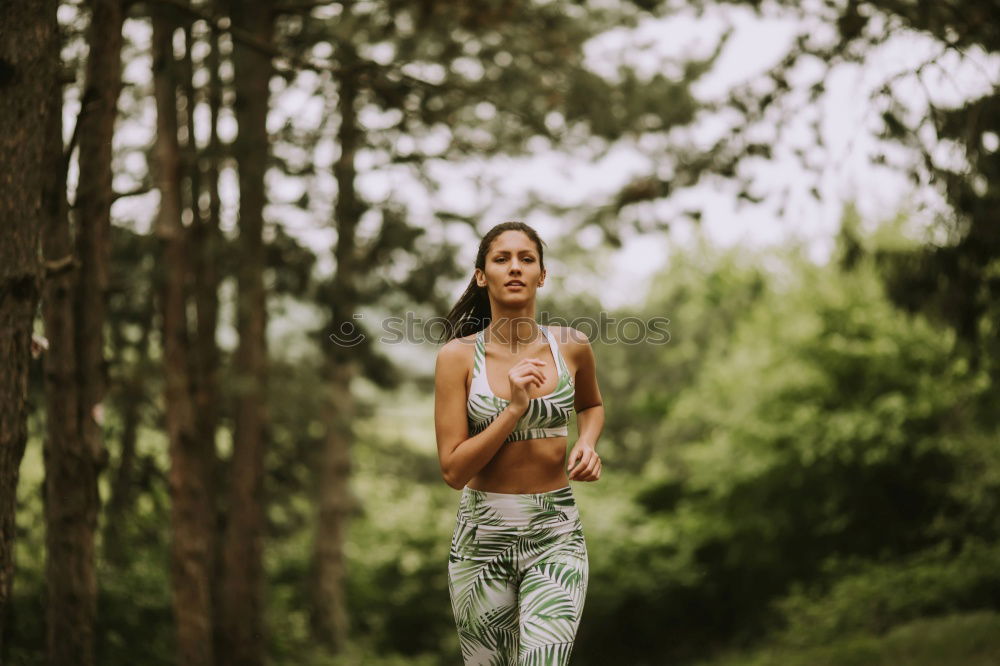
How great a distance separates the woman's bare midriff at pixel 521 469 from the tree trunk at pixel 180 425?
6.01m

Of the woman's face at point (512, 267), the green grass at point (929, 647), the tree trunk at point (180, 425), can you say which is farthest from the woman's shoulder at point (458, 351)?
the green grass at point (929, 647)

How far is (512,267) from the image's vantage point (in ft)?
13.1

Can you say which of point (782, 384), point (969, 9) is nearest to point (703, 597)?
point (782, 384)

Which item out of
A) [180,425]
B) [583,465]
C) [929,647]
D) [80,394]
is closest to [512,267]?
[583,465]

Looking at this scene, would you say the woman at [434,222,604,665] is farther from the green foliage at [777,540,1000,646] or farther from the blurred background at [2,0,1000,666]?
the green foliage at [777,540,1000,646]

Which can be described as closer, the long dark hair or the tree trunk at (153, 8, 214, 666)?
the long dark hair

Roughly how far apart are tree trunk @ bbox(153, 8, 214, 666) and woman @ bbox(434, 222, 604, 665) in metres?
5.83

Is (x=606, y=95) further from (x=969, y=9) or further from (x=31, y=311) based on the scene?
(x=31, y=311)

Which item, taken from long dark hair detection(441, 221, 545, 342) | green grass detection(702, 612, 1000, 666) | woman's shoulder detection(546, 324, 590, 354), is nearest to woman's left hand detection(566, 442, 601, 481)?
woman's shoulder detection(546, 324, 590, 354)

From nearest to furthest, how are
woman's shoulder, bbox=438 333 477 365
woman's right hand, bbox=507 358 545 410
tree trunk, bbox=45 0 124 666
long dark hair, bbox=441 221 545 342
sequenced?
woman's right hand, bbox=507 358 545 410
woman's shoulder, bbox=438 333 477 365
long dark hair, bbox=441 221 545 342
tree trunk, bbox=45 0 124 666

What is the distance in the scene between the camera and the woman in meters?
3.81

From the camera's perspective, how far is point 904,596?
1622cm

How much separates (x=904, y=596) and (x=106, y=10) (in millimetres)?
14219

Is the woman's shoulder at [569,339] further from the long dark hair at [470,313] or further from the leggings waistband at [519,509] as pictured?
the leggings waistband at [519,509]
